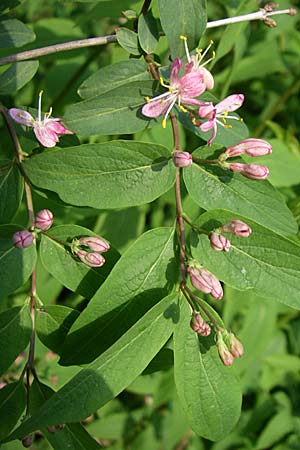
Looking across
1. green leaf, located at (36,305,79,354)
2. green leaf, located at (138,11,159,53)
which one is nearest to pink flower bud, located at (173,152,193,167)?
green leaf, located at (138,11,159,53)

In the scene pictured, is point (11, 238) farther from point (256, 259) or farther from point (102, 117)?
point (256, 259)

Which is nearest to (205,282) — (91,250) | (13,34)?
(91,250)

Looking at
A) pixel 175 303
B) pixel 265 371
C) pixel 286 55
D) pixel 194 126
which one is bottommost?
pixel 265 371

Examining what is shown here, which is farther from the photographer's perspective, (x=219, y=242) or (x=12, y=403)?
(x=12, y=403)

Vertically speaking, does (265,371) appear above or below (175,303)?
below

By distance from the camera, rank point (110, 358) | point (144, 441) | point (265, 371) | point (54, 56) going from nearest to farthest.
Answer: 1. point (110, 358)
2. point (54, 56)
3. point (144, 441)
4. point (265, 371)

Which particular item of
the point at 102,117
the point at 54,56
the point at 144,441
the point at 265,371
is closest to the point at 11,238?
the point at 102,117

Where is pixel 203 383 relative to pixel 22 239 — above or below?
below

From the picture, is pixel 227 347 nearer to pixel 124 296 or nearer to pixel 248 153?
pixel 124 296
